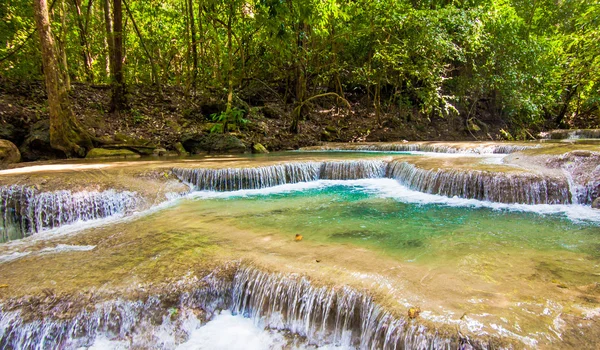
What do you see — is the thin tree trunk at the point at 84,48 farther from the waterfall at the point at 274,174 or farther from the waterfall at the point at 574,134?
the waterfall at the point at 574,134

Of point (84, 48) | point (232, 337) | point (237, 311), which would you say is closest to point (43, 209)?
point (237, 311)

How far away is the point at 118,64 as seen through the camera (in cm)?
1224

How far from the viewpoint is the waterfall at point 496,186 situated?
6.00 m

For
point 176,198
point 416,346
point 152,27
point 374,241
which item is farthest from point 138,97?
point 416,346

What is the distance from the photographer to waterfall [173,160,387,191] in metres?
7.59

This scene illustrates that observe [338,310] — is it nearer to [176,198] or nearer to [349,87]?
→ [176,198]

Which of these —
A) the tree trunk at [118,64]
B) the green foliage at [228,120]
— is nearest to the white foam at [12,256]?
the green foliage at [228,120]

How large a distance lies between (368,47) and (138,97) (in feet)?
34.3

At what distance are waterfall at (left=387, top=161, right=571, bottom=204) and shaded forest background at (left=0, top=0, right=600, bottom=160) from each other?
4.27 meters

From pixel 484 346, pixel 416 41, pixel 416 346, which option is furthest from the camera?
pixel 416 41

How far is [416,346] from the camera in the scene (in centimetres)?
235

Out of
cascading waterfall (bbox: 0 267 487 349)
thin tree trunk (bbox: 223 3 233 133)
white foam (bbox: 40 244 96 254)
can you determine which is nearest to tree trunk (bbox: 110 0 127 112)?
thin tree trunk (bbox: 223 3 233 133)

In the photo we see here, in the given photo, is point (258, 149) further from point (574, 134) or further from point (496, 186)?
point (574, 134)

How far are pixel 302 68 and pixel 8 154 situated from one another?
9.61m
